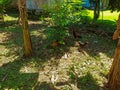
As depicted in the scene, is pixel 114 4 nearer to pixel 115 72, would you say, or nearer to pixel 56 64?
pixel 56 64

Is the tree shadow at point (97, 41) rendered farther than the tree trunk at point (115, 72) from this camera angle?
Yes

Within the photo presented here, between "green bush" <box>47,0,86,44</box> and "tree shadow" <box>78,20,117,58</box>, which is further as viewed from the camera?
"tree shadow" <box>78,20,117,58</box>

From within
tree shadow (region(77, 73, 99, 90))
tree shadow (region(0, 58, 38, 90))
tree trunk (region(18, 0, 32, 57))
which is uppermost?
tree trunk (region(18, 0, 32, 57))

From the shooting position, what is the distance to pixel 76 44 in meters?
10.1

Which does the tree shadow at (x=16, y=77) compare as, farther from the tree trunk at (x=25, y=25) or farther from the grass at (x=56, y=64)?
the tree trunk at (x=25, y=25)

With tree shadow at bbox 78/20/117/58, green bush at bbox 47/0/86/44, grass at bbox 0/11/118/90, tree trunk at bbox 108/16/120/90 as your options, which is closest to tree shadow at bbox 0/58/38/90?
grass at bbox 0/11/118/90

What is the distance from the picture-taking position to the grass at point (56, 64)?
7434mm

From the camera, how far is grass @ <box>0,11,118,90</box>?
24.4 feet

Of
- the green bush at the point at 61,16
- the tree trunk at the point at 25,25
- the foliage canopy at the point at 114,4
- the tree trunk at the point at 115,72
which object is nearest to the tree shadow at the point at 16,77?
the tree trunk at the point at 25,25

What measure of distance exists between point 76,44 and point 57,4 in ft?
6.29

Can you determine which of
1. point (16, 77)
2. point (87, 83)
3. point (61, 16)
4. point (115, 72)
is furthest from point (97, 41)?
point (16, 77)

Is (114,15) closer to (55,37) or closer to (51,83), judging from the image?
(55,37)

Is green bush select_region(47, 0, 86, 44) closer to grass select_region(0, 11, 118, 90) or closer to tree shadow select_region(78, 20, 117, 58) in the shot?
grass select_region(0, 11, 118, 90)

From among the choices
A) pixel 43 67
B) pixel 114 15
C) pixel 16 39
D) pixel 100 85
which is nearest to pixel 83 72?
pixel 100 85
